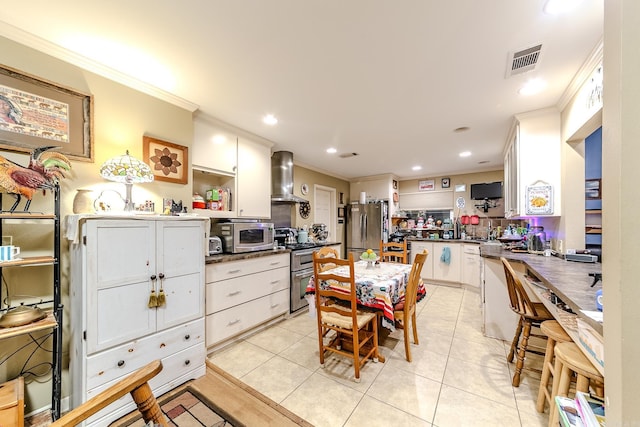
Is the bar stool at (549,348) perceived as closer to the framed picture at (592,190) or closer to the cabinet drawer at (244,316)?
the framed picture at (592,190)

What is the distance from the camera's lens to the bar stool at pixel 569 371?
3.66 feet

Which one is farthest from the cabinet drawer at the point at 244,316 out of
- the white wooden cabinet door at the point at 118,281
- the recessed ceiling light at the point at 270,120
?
the recessed ceiling light at the point at 270,120

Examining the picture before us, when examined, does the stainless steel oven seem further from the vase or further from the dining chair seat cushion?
A: the vase

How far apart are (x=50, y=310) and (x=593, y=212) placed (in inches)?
180

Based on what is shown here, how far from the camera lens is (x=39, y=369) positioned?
1.58 m

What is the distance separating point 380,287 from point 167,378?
1795 mm

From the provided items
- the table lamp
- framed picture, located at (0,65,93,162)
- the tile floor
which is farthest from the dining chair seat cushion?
framed picture, located at (0,65,93,162)

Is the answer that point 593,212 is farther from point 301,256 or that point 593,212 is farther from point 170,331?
point 170,331

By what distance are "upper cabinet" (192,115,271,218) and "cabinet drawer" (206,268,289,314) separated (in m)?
0.79

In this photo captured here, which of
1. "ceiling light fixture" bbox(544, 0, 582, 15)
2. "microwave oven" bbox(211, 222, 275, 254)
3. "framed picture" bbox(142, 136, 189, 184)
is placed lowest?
"microwave oven" bbox(211, 222, 275, 254)

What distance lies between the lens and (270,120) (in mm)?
2766

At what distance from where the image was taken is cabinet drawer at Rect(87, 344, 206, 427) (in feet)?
5.04

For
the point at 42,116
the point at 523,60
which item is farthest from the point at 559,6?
the point at 42,116

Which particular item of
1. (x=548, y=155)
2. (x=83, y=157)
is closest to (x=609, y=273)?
(x=548, y=155)
